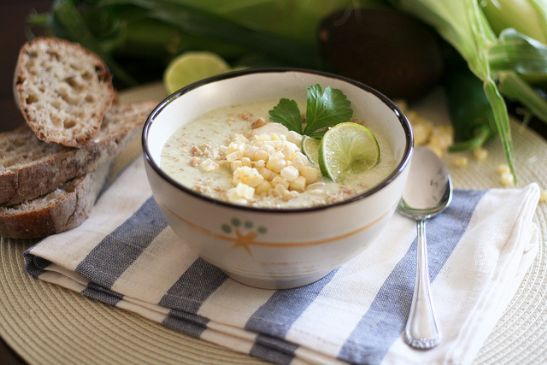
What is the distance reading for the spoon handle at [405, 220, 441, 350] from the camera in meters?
1.61

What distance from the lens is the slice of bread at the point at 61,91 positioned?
2.25m

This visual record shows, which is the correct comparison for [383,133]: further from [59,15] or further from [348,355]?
[59,15]

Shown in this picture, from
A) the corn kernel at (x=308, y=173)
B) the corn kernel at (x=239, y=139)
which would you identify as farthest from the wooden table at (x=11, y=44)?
the corn kernel at (x=308, y=173)

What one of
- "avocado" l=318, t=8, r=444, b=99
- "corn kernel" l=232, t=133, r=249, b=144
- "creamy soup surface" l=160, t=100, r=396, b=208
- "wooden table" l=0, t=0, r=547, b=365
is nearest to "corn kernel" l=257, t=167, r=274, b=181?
"creamy soup surface" l=160, t=100, r=396, b=208

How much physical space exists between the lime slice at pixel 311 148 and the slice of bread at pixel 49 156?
704mm

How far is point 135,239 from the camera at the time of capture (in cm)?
199

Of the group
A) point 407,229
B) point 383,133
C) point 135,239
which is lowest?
point 407,229

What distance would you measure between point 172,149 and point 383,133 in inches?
24.1

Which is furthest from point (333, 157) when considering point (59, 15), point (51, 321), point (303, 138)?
point (59, 15)

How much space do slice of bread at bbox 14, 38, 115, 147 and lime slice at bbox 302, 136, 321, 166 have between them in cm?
74

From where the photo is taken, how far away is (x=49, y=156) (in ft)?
7.07

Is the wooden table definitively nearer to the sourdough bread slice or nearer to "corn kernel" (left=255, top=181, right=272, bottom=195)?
the sourdough bread slice

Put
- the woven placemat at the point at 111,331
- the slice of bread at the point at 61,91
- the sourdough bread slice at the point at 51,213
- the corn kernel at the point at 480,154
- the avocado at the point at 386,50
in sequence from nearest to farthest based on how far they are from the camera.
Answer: the woven placemat at the point at 111,331 < the sourdough bread slice at the point at 51,213 < the slice of bread at the point at 61,91 < the corn kernel at the point at 480,154 < the avocado at the point at 386,50

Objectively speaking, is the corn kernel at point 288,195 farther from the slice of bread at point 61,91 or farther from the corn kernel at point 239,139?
the slice of bread at point 61,91
